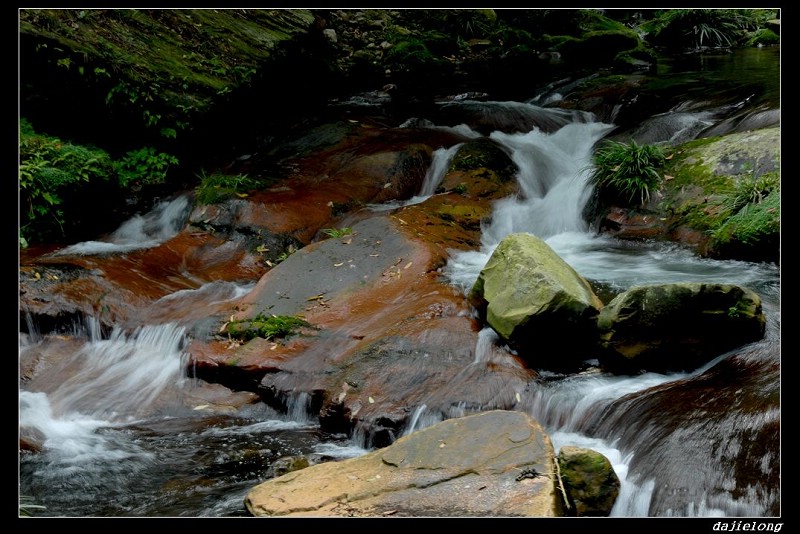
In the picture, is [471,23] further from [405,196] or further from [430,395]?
[430,395]

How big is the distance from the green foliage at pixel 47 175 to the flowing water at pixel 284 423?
8.45 ft

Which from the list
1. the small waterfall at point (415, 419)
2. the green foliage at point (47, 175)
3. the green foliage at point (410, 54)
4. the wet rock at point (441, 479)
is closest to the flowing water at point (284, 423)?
the small waterfall at point (415, 419)

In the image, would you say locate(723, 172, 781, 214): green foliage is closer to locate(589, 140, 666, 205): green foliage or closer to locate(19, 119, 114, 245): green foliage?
locate(589, 140, 666, 205): green foliage

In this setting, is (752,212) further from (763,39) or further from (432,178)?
(763,39)

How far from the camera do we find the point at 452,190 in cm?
958

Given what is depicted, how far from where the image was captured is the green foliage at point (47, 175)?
29.2 ft

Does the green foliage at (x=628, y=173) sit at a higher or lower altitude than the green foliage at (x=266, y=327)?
higher

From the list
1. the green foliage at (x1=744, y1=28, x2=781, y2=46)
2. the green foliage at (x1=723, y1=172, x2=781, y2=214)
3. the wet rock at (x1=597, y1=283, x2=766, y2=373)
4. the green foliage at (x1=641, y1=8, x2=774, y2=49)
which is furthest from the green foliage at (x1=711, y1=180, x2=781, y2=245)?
Result: the green foliage at (x1=641, y1=8, x2=774, y2=49)

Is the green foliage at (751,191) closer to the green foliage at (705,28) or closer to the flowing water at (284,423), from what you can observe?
the flowing water at (284,423)

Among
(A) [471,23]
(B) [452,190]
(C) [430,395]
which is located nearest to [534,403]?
(C) [430,395]

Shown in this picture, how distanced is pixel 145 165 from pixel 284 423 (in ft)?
20.5

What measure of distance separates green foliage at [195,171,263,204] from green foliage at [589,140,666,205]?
4.82 m
